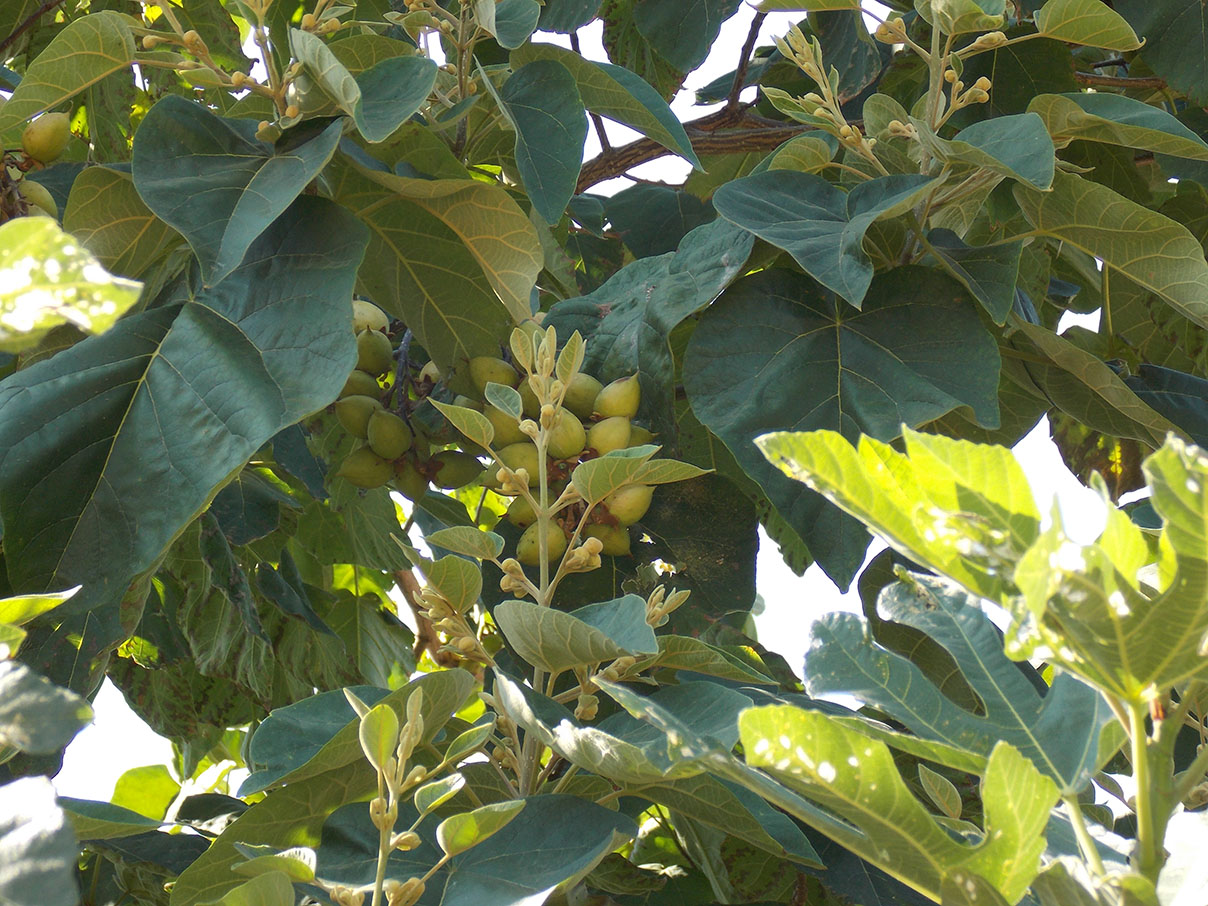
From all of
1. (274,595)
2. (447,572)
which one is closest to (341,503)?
(274,595)

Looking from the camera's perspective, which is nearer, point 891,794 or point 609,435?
point 891,794

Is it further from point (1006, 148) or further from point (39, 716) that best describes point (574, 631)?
point (1006, 148)

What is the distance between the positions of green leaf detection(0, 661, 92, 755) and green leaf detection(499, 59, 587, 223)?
0.81 m

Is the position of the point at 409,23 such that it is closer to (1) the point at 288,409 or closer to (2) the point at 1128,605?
(1) the point at 288,409

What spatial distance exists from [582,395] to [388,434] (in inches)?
8.7

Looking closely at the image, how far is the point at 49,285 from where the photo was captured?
0.33 m

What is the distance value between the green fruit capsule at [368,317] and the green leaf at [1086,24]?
754 millimetres

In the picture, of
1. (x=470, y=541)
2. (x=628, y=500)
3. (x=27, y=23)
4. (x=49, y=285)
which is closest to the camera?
(x=49, y=285)

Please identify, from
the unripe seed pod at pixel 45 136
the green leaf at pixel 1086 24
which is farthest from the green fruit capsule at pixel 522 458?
the green leaf at pixel 1086 24

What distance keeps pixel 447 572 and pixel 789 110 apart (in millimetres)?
625

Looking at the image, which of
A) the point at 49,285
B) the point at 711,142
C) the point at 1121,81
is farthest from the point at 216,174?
the point at 1121,81

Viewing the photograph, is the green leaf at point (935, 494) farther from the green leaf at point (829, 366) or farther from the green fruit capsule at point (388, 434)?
the green fruit capsule at point (388, 434)

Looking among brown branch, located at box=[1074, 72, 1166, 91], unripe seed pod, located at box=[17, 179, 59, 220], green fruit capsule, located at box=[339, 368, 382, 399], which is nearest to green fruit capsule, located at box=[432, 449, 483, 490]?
green fruit capsule, located at box=[339, 368, 382, 399]

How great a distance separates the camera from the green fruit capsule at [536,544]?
40.1 inches
